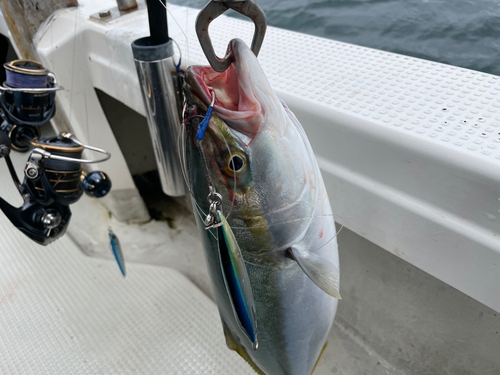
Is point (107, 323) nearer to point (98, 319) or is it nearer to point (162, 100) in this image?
point (98, 319)

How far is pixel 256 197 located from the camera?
0.68 m

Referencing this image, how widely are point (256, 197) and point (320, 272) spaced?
19 cm

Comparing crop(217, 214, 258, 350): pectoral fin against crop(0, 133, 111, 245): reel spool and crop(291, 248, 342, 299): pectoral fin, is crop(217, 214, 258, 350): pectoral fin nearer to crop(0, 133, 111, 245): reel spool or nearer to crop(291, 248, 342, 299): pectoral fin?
crop(291, 248, 342, 299): pectoral fin

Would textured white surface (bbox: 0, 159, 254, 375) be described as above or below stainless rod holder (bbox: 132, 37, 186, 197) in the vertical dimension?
below

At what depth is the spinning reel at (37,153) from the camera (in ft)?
4.18

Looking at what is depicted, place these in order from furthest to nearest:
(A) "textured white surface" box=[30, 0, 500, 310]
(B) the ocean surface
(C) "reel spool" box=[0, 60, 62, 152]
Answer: (B) the ocean surface
(C) "reel spool" box=[0, 60, 62, 152]
(A) "textured white surface" box=[30, 0, 500, 310]

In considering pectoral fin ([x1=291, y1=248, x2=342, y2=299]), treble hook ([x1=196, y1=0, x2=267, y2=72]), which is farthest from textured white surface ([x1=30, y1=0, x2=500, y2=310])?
treble hook ([x1=196, y1=0, x2=267, y2=72])

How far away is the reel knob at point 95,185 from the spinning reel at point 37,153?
0.13ft

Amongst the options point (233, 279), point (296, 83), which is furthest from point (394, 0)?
point (233, 279)

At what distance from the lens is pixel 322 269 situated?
69 cm

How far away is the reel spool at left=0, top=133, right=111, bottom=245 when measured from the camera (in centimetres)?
128

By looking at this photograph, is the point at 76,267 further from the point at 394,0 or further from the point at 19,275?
the point at 394,0

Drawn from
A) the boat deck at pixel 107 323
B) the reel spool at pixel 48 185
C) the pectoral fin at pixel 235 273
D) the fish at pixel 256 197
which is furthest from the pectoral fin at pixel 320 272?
the boat deck at pixel 107 323

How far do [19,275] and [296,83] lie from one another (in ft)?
6.25
